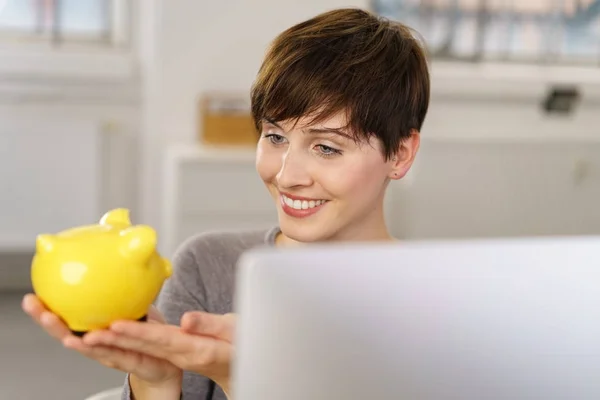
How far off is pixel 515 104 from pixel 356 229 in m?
2.88

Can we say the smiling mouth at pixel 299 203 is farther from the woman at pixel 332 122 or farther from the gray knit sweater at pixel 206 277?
the gray knit sweater at pixel 206 277

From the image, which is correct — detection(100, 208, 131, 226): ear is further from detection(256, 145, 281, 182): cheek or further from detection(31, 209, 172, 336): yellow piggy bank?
detection(256, 145, 281, 182): cheek

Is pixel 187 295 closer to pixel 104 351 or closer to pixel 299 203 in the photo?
pixel 299 203

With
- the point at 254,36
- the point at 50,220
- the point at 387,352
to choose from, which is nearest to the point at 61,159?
the point at 50,220

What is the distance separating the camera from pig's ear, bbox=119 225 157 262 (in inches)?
32.2

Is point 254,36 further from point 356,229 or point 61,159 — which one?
point 356,229

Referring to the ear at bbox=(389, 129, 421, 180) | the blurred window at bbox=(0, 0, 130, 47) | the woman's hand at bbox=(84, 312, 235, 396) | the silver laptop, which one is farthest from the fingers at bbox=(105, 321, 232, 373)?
the blurred window at bbox=(0, 0, 130, 47)

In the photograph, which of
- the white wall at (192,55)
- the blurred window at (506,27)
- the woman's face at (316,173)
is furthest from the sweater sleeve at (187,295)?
the blurred window at (506,27)

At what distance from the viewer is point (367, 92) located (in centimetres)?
119

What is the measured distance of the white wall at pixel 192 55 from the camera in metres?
3.39

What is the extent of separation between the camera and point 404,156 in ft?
4.25

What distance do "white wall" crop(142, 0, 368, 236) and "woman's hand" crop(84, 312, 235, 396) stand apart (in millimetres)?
2692

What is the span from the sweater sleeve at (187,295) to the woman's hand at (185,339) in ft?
1.37

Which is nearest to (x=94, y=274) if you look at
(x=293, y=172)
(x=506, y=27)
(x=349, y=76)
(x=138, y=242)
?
(x=138, y=242)
